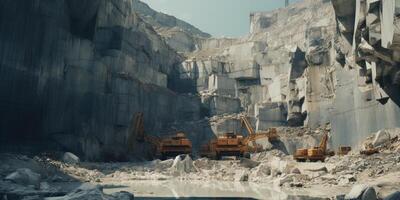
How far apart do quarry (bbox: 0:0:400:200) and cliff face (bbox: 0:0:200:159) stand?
8 centimetres

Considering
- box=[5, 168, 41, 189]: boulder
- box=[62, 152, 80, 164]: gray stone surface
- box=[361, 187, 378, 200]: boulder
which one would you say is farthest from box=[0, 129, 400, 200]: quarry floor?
box=[361, 187, 378, 200]: boulder

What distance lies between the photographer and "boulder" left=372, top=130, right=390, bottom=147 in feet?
64.1

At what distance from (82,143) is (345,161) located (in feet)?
56.7

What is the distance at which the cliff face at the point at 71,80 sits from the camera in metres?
22.6

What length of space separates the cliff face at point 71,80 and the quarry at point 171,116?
0.28 feet

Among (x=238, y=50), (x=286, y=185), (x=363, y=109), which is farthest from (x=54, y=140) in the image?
(x=238, y=50)

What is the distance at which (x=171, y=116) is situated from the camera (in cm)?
4297

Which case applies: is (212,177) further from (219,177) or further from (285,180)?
(285,180)

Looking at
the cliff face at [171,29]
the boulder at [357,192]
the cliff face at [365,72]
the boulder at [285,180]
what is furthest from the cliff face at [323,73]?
the boulder at [285,180]

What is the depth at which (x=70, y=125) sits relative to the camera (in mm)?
27078

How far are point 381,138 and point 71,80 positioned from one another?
19541 mm

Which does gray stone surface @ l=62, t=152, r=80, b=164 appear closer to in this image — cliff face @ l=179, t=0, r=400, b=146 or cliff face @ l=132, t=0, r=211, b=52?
cliff face @ l=179, t=0, r=400, b=146

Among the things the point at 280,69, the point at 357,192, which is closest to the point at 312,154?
the point at 357,192

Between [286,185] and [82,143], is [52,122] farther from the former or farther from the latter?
[286,185]
